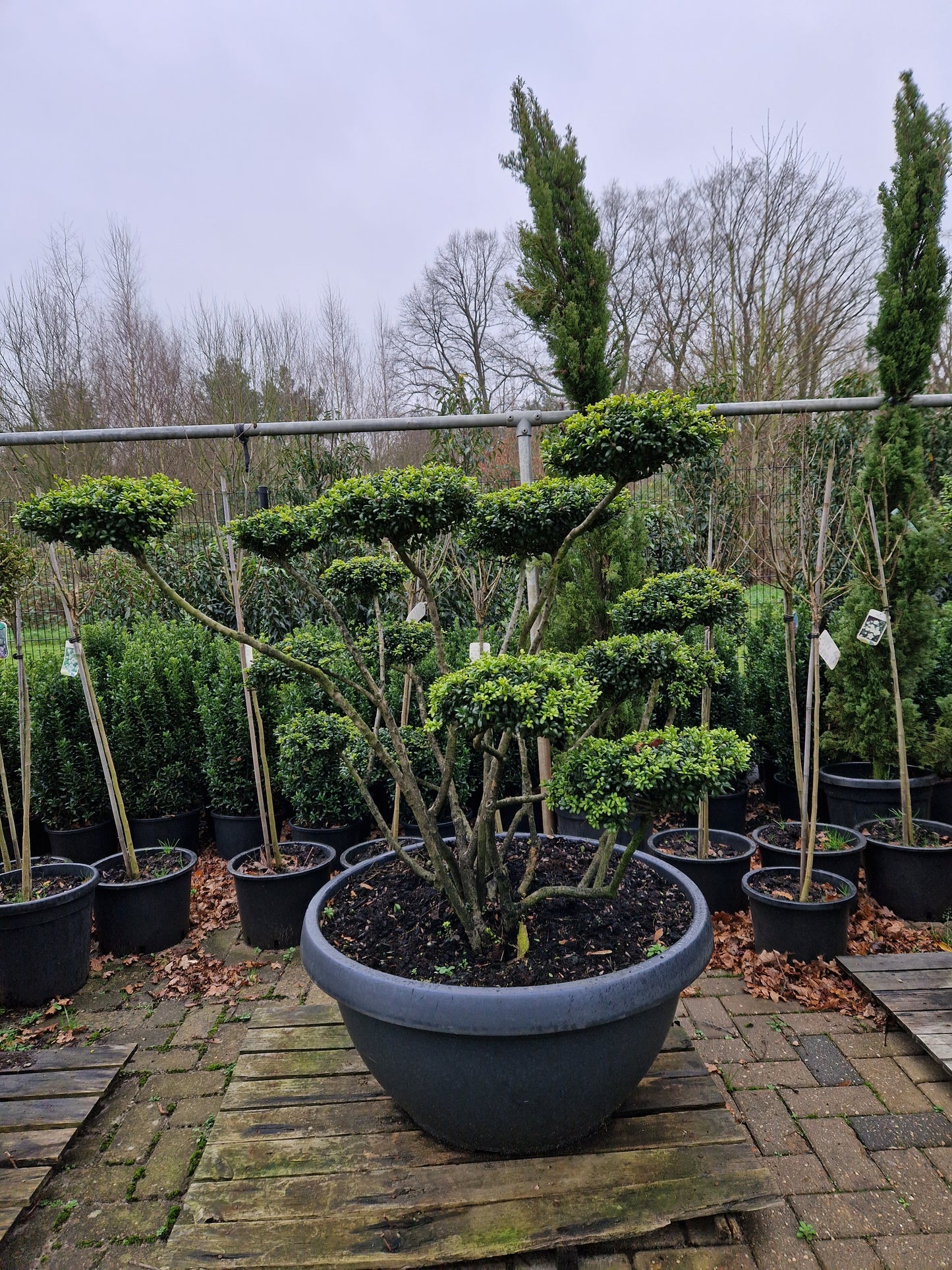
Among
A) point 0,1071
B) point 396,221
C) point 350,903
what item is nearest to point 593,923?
point 350,903

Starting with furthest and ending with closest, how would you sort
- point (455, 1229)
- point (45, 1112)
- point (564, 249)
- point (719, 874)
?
point (564, 249) → point (719, 874) → point (45, 1112) → point (455, 1229)

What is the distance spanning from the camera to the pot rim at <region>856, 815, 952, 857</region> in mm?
3320

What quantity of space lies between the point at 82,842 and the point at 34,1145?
2181mm

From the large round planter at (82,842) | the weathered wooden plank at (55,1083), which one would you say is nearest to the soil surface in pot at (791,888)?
the weathered wooden plank at (55,1083)

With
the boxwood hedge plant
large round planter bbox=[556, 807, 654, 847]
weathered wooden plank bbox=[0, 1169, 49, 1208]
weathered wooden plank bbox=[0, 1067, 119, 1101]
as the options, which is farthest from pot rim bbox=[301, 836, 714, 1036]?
large round planter bbox=[556, 807, 654, 847]

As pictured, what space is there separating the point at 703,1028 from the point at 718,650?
2.54 m

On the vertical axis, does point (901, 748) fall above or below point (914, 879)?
above

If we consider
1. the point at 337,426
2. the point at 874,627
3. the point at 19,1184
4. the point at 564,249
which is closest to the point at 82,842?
the point at 19,1184

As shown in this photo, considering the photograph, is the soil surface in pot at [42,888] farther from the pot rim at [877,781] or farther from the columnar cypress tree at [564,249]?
the pot rim at [877,781]

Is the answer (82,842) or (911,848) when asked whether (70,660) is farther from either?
(911,848)

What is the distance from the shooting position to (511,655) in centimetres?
194

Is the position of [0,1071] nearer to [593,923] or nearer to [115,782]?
[115,782]

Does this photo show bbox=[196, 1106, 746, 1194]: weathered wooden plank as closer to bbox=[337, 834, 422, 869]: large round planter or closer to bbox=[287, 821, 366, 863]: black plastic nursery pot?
bbox=[337, 834, 422, 869]: large round planter

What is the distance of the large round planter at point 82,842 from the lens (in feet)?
13.2
